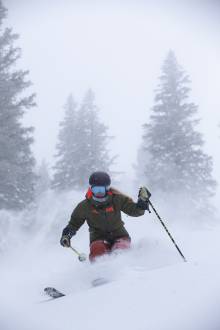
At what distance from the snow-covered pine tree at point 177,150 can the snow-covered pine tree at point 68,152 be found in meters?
8.49

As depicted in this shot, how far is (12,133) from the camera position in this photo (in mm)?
16375

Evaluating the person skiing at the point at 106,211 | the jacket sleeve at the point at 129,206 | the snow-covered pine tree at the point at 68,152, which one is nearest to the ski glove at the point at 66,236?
the person skiing at the point at 106,211

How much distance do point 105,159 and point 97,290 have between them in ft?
93.9

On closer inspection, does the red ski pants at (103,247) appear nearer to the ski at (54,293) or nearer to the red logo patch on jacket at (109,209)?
the red logo patch on jacket at (109,209)

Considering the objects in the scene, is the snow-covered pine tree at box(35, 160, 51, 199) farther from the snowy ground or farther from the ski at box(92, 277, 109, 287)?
the ski at box(92, 277, 109, 287)

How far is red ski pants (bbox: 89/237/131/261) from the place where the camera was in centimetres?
615

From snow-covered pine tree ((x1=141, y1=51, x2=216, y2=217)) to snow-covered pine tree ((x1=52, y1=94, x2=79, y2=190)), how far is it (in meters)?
8.49

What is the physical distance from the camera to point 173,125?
79.5 ft

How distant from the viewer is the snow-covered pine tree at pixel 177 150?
23500mm

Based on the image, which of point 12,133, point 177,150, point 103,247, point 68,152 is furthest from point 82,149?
point 103,247

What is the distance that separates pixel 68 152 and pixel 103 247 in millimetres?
25979

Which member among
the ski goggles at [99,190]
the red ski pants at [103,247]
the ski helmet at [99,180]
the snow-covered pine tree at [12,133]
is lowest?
the red ski pants at [103,247]

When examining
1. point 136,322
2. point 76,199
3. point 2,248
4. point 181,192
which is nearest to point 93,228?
point 136,322

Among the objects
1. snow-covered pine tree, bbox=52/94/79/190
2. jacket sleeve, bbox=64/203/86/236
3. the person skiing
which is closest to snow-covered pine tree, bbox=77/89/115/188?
snow-covered pine tree, bbox=52/94/79/190
